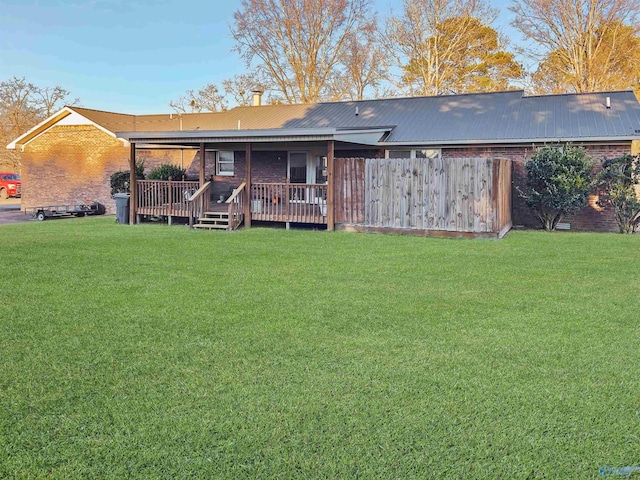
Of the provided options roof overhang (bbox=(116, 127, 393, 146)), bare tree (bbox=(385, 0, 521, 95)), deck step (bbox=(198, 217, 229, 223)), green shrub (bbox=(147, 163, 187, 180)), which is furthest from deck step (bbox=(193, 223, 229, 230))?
bare tree (bbox=(385, 0, 521, 95))

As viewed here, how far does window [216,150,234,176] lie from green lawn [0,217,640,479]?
13.7m

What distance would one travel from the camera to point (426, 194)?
14086 millimetres

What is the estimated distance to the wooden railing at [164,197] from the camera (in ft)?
57.4

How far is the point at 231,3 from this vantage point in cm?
3581

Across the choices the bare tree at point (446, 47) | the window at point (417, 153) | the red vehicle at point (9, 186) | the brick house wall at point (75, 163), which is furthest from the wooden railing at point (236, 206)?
the red vehicle at point (9, 186)

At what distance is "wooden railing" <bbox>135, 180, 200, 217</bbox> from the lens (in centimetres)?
1750

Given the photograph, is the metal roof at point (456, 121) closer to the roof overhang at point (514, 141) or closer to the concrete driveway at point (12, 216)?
the roof overhang at point (514, 141)

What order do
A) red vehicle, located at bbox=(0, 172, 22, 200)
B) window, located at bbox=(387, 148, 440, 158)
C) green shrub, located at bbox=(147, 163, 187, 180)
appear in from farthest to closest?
red vehicle, located at bbox=(0, 172, 22, 200), green shrub, located at bbox=(147, 163, 187, 180), window, located at bbox=(387, 148, 440, 158)

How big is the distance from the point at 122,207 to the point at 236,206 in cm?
421

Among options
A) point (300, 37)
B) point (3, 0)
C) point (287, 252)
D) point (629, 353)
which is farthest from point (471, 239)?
point (300, 37)

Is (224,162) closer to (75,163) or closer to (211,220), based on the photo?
(211,220)

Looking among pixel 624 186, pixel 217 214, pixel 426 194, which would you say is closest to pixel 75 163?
pixel 217 214

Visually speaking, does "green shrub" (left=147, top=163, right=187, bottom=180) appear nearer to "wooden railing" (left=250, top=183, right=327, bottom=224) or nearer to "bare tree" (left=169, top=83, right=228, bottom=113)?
"wooden railing" (left=250, top=183, right=327, bottom=224)

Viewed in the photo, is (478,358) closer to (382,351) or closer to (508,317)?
(382,351)
